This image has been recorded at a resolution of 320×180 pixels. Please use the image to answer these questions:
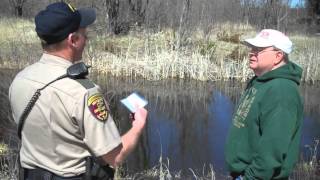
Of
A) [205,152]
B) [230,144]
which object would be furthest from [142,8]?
[230,144]

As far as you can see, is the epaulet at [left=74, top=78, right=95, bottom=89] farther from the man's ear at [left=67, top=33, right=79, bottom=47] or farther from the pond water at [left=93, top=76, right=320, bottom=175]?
the pond water at [left=93, top=76, right=320, bottom=175]

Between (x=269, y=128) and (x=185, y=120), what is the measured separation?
28.2 ft

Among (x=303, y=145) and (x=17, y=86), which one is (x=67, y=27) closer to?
(x=17, y=86)

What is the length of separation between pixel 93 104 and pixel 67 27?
0.38m

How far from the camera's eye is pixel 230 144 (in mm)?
3242

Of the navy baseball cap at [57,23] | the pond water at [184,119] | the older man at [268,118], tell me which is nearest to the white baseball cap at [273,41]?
the older man at [268,118]

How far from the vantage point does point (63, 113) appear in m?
2.34

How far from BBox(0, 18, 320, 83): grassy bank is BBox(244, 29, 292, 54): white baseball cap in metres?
11.0

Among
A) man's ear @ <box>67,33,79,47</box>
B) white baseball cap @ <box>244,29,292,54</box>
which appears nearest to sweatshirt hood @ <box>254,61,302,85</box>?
white baseball cap @ <box>244,29,292,54</box>

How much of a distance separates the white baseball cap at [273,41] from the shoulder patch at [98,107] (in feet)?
3.95

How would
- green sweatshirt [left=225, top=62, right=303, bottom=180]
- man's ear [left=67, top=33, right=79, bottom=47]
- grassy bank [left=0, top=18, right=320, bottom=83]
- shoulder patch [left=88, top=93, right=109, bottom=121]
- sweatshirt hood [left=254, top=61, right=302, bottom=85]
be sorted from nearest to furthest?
shoulder patch [left=88, top=93, right=109, bottom=121] < man's ear [left=67, top=33, right=79, bottom=47] < green sweatshirt [left=225, top=62, right=303, bottom=180] < sweatshirt hood [left=254, top=61, right=302, bottom=85] < grassy bank [left=0, top=18, right=320, bottom=83]

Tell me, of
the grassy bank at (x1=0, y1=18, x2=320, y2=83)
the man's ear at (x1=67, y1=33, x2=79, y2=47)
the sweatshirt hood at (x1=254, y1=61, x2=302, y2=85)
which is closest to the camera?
the man's ear at (x1=67, y1=33, x2=79, y2=47)

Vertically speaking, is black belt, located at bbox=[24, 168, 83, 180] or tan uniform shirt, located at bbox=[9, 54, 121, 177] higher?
tan uniform shirt, located at bbox=[9, 54, 121, 177]

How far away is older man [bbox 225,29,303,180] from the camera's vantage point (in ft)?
9.65
